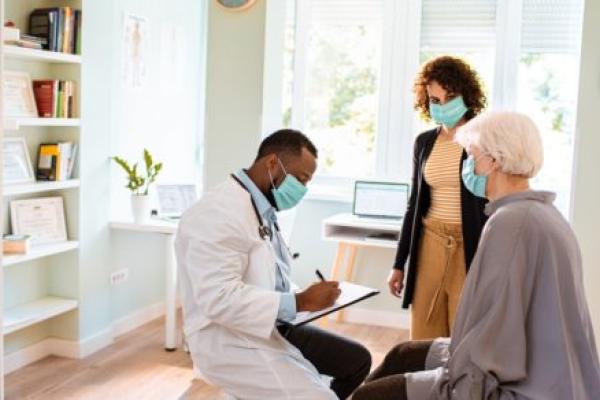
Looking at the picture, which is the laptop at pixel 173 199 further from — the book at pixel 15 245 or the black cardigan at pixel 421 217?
the black cardigan at pixel 421 217

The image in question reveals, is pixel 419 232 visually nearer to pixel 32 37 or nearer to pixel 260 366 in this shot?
pixel 260 366

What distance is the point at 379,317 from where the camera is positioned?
4.80 m

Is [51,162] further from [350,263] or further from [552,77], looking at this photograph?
[552,77]

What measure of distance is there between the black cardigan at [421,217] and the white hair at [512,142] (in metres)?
0.71

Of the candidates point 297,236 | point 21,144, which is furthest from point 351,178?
point 21,144

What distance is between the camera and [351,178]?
5012mm

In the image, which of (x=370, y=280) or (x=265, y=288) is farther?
(x=370, y=280)

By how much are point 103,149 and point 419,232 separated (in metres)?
1.96

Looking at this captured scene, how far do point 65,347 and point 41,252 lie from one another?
624 mm

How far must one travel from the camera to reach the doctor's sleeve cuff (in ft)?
6.62

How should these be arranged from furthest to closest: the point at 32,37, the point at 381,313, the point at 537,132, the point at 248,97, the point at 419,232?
the point at 381,313 → the point at 248,97 → the point at 32,37 → the point at 419,232 → the point at 537,132

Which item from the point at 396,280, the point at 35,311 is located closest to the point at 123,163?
the point at 35,311

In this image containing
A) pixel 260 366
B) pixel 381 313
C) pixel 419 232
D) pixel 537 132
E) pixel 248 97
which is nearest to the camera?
pixel 537 132

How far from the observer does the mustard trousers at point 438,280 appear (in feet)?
8.52
